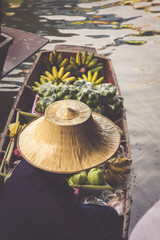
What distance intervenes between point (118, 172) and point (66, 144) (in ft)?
2.78

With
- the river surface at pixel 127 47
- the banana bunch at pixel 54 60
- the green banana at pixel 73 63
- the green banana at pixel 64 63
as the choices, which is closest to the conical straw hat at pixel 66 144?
the river surface at pixel 127 47

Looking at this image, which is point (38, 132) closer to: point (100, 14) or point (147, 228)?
point (147, 228)

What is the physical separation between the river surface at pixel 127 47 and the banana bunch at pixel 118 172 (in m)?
0.76

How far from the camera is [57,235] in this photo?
4.40ft

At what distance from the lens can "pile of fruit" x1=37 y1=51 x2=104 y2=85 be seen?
148 inches

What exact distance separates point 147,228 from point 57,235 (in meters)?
0.99

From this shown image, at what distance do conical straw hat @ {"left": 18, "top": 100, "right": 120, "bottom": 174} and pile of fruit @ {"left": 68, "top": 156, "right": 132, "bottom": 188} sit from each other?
59 cm

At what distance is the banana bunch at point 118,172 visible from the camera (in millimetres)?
2084

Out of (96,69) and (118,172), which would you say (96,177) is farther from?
(96,69)

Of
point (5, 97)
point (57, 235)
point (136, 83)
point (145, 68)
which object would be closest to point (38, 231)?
point (57, 235)

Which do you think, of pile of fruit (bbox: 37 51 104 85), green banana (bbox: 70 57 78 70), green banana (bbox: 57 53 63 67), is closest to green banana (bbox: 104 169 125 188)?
pile of fruit (bbox: 37 51 104 85)

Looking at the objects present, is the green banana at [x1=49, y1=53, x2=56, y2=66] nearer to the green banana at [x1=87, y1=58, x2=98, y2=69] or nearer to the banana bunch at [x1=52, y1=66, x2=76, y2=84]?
the banana bunch at [x1=52, y1=66, x2=76, y2=84]

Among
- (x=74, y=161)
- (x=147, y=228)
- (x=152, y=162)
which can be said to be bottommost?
(x=152, y=162)

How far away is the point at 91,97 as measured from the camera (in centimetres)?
288
